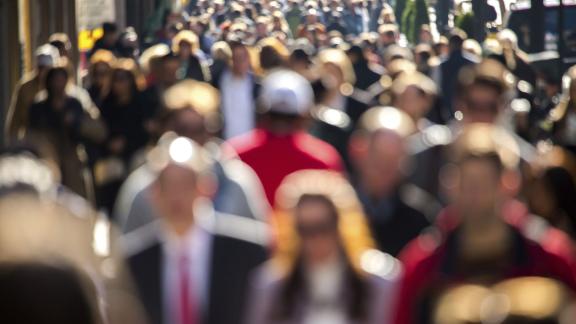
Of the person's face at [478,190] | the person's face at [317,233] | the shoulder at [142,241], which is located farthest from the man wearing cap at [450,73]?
the person's face at [317,233]

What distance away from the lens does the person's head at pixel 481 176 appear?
23.6ft

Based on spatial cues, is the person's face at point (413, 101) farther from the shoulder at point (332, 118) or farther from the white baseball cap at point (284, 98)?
the white baseball cap at point (284, 98)

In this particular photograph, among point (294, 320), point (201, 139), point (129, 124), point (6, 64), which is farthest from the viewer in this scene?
point (6, 64)

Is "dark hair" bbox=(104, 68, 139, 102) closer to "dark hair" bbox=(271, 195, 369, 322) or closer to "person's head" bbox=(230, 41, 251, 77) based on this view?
"person's head" bbox=(230, 41, 251, 77)

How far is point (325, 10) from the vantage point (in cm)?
5194

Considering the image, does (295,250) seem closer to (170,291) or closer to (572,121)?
(170,291)

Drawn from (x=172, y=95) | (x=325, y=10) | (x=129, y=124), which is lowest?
(x=325, y=10)

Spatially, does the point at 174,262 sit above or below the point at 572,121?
above

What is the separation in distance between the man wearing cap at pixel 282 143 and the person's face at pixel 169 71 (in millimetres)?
5257

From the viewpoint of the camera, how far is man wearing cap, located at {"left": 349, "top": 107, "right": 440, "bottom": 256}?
8.91 meters

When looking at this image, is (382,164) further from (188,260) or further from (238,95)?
(238,95)

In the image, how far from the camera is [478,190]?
7.27 m

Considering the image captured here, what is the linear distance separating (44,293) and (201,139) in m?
5.63

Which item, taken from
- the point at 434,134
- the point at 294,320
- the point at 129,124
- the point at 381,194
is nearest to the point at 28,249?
the point at 294,320
